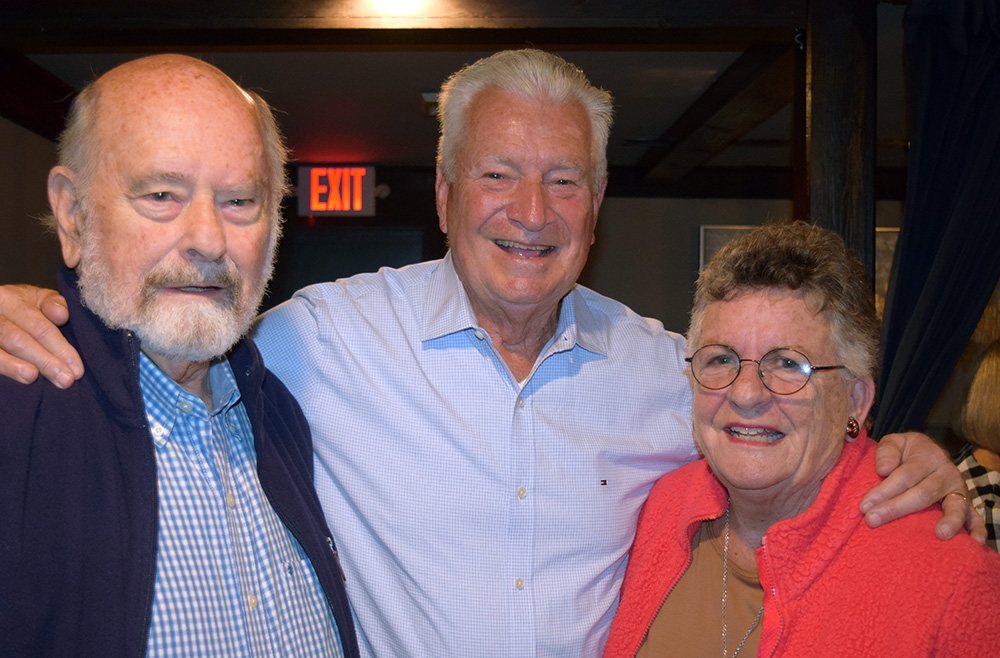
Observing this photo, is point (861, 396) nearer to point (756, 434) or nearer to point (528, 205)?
point (756, 434)

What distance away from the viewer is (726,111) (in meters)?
6.22

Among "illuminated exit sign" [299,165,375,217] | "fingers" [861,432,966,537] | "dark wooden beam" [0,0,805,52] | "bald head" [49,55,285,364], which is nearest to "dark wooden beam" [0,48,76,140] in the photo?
"dark wooden beam" [0,0,805,52]

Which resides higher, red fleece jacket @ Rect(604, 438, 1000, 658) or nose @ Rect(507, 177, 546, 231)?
nose @ Rect(507, 177, 546, 231)

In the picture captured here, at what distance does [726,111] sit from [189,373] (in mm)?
5485

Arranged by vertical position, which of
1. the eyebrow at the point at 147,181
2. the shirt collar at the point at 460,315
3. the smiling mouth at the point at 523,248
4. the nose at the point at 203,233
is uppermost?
the eyebrow at the point at 147,181

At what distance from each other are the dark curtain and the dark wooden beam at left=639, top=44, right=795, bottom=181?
0.97m

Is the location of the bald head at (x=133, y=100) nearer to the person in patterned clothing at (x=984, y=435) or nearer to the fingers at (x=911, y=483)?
the fingers at (x=911, y=483)

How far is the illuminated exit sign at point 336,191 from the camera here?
7.55m

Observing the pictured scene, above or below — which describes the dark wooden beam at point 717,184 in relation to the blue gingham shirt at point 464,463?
above

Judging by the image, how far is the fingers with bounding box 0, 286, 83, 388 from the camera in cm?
130

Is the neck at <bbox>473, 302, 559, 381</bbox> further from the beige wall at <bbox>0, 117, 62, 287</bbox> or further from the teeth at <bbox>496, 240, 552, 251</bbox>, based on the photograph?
the beige wall at <bbox>0, 117, 62, 287</bbox>

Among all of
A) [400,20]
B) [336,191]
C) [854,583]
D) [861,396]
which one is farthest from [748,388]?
[336,191]

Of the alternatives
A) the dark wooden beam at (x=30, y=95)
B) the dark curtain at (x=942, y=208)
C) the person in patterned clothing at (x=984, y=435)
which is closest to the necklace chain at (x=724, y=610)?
the person in patterned clothing at (x=984, y=435)

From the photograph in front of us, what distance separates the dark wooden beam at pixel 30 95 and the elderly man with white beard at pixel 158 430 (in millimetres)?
4750
